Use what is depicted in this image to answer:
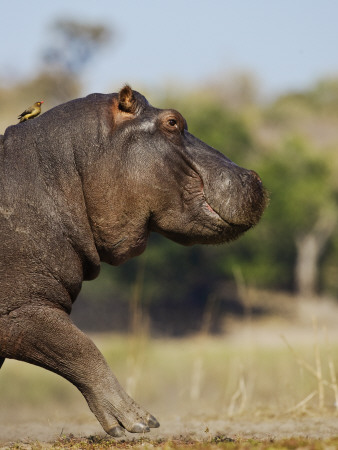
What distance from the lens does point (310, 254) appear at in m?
32.3

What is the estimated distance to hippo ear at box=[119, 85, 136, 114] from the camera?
5.27 metres

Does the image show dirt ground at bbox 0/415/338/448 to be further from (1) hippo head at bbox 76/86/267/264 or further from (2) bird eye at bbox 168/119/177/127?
(2) bird eye at bbox 168/119/177/127

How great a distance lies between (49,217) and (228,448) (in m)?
1.64

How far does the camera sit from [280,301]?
109 ft

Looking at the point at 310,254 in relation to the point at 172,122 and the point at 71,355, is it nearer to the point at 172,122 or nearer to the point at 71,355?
the point at 172,122

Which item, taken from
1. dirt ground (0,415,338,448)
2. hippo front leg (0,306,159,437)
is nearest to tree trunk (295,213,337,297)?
dirt ground (0,415,338,448)

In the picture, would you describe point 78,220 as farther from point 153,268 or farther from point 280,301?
point 280,301

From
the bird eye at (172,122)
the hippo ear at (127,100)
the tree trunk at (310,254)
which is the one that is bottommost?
the bird eye at (172,122)

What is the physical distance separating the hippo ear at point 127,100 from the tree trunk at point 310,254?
27309mm

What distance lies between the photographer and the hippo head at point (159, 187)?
5152 millimetres

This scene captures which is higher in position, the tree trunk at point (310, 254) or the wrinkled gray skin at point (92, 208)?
the tree trunk at point (310, 254)

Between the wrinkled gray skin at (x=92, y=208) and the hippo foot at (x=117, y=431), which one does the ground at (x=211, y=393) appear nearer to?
the hippo foot at (x=117, y=431)

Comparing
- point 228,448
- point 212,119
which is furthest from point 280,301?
point 228,448

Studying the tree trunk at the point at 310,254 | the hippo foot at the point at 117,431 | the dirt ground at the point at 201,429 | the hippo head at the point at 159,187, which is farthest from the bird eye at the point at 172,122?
the tree trunk at the point at 310,254
